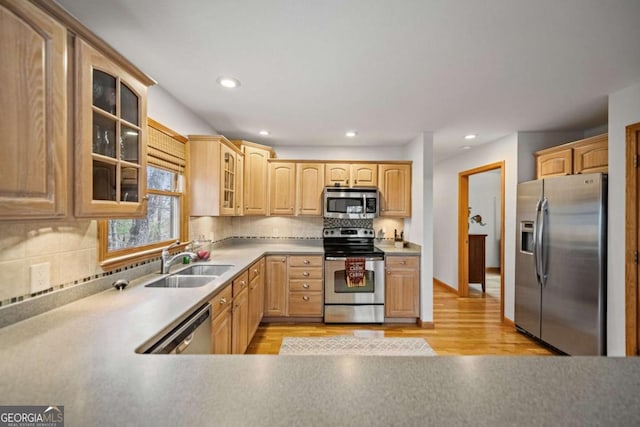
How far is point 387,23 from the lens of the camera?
1483 mm

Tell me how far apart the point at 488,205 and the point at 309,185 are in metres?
5.17

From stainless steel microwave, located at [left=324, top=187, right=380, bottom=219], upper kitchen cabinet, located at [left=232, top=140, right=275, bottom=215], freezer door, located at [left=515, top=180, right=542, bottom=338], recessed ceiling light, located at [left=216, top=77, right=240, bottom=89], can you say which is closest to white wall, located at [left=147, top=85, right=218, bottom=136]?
recessed ceiling light, located at [left=216, top=77, right=240, bottom=89]

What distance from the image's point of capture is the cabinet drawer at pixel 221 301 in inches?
70.5

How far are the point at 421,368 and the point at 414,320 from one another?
2988mm

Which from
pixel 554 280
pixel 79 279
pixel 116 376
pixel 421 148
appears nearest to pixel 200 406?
pixel 116 376

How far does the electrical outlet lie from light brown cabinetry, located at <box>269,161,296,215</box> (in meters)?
2.65

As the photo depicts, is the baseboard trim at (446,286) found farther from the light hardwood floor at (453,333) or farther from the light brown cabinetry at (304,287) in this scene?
the light brown cabinetry at (304,287)

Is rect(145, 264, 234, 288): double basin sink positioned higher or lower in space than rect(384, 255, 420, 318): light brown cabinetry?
higher

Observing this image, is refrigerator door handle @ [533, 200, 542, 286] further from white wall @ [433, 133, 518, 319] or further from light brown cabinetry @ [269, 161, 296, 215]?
light brown cabinetry @ [269, 161, 296, 215]

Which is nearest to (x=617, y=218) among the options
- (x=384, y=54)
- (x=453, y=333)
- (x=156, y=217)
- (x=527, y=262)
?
(x=527, y=262)

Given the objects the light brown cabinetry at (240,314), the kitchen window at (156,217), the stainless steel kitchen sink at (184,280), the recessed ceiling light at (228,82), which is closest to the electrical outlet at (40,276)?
the kitchen window at (156,217)

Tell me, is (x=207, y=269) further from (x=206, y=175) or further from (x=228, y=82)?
(x=228, y=82)

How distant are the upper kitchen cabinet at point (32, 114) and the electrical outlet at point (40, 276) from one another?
0.50 m

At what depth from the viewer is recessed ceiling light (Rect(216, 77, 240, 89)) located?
212cm
